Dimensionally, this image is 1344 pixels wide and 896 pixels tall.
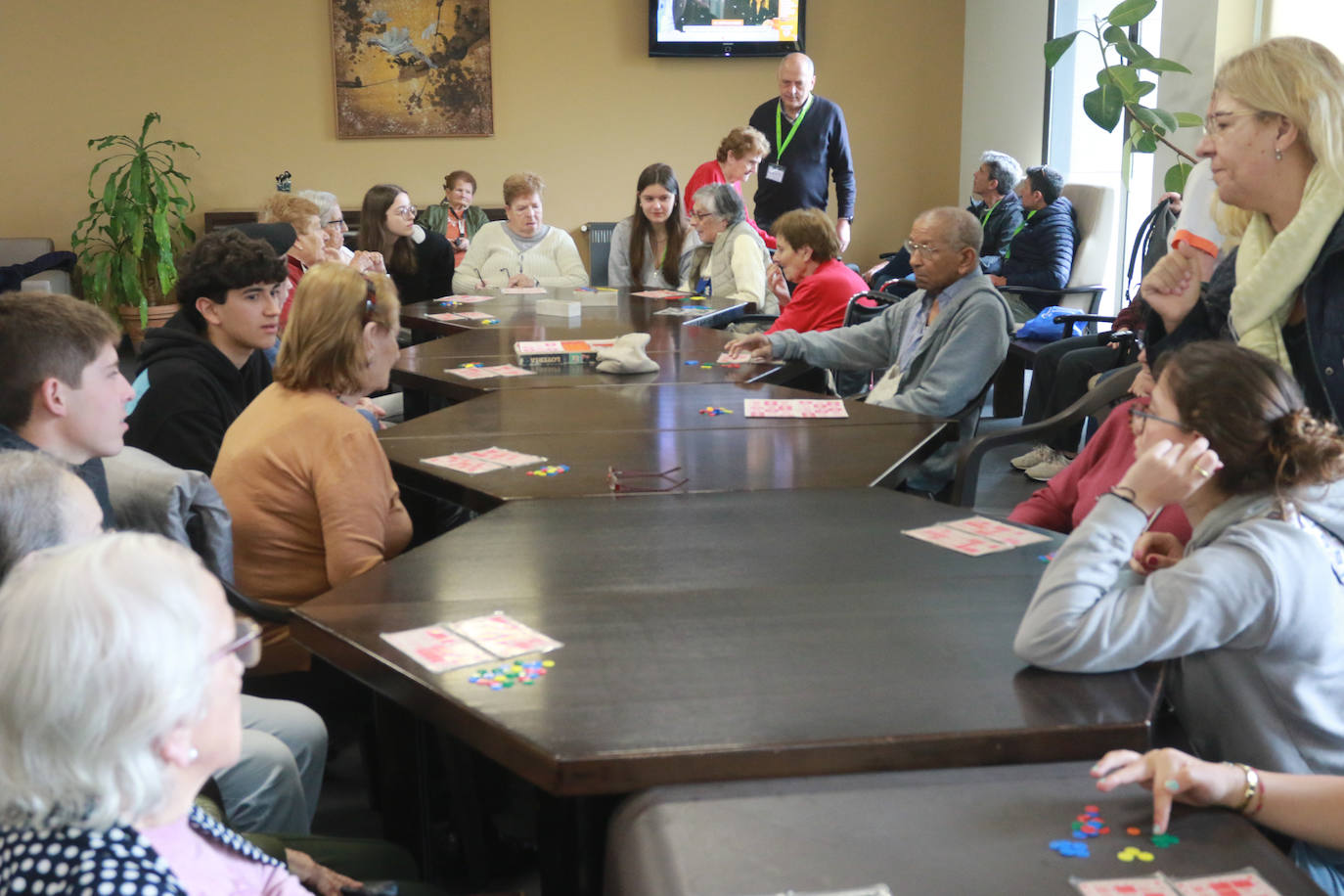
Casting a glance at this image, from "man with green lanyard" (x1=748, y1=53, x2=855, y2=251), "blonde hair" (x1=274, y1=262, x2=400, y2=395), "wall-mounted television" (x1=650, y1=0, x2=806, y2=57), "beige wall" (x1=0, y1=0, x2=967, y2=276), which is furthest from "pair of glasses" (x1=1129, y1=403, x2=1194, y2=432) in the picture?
"beige wall" (x1=0, y1=0, x2=967, y2=276)

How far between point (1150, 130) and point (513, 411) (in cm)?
317

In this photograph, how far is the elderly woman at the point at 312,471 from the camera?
227 cm

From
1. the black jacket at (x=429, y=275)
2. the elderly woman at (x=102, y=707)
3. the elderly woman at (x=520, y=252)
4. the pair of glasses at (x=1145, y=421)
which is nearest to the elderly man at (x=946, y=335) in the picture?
the pair of glasses at (x=1145, y=421)

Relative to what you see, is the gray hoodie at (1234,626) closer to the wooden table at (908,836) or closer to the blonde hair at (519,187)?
the wooden table at (908,836)

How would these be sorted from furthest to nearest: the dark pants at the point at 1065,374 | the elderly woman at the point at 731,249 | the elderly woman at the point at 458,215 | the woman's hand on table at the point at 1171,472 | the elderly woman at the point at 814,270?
the elderly woman at the point at 458,215, the elderly woman at the point at 731,249, the dark pants at the point at 1065,374, the elderly woman at the point at 814,270, the woman's hand on table at the point at 1171,472

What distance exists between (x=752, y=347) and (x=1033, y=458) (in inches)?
75.8

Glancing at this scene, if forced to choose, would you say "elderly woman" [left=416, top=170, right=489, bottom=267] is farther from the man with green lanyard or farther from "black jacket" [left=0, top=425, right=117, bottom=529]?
"black jacket" [left=0, top=425, right=117, bottom=529]

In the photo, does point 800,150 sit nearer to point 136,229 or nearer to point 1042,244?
point 1042,244

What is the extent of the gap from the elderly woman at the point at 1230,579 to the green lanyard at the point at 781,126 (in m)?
5.75

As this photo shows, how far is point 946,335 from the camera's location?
3.58m

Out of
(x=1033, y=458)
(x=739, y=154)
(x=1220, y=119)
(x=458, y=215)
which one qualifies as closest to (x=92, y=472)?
(x=1220, y=119)

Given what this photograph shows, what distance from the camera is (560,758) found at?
132 centimetres

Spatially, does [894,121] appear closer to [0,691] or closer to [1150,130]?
[1150,130]

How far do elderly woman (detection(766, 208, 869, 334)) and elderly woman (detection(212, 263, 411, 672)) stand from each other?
2.43 meters
